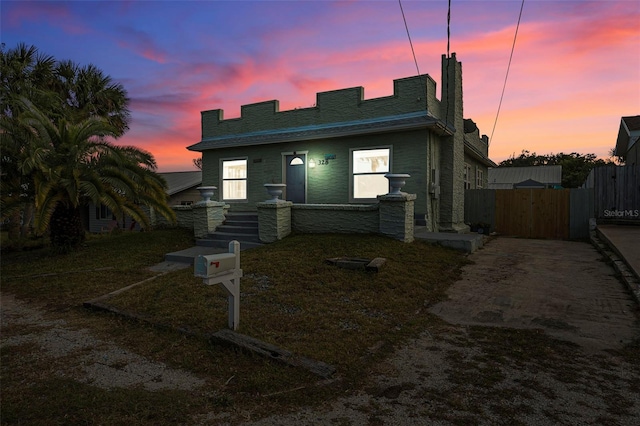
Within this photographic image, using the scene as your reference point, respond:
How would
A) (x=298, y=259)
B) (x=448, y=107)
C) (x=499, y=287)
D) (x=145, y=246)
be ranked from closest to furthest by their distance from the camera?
(x=499, y=287)
(x=298, y=259)
(x=145, y=246)
(x=448, y=107)

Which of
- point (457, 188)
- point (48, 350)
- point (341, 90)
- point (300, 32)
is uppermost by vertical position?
point (300, 32)

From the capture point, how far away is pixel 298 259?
741 centimetres

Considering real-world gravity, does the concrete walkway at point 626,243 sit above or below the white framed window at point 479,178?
below

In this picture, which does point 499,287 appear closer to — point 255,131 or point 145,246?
point 145,246

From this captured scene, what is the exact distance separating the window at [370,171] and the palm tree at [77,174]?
19.7 ft

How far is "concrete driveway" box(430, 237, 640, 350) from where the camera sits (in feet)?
15.0

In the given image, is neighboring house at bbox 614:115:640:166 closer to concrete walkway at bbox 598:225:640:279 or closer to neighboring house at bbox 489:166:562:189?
concrete walkway at bbox 598:225:640:279

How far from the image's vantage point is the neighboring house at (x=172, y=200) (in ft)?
70.6

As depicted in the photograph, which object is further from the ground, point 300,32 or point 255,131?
point 300,32

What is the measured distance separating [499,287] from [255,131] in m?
10.7

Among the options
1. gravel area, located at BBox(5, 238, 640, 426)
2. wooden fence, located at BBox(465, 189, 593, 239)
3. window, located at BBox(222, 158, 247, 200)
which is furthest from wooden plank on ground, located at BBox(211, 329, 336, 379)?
wooden fence, located at BBox(465, 189, 593, 239)

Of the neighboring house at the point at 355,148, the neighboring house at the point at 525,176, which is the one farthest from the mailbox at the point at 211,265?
the neighboring house at the point at 525,176

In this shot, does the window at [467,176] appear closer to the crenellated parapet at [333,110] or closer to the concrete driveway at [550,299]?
the crenellated parapet at [333,110]

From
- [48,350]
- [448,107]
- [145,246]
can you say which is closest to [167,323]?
[48,350]
